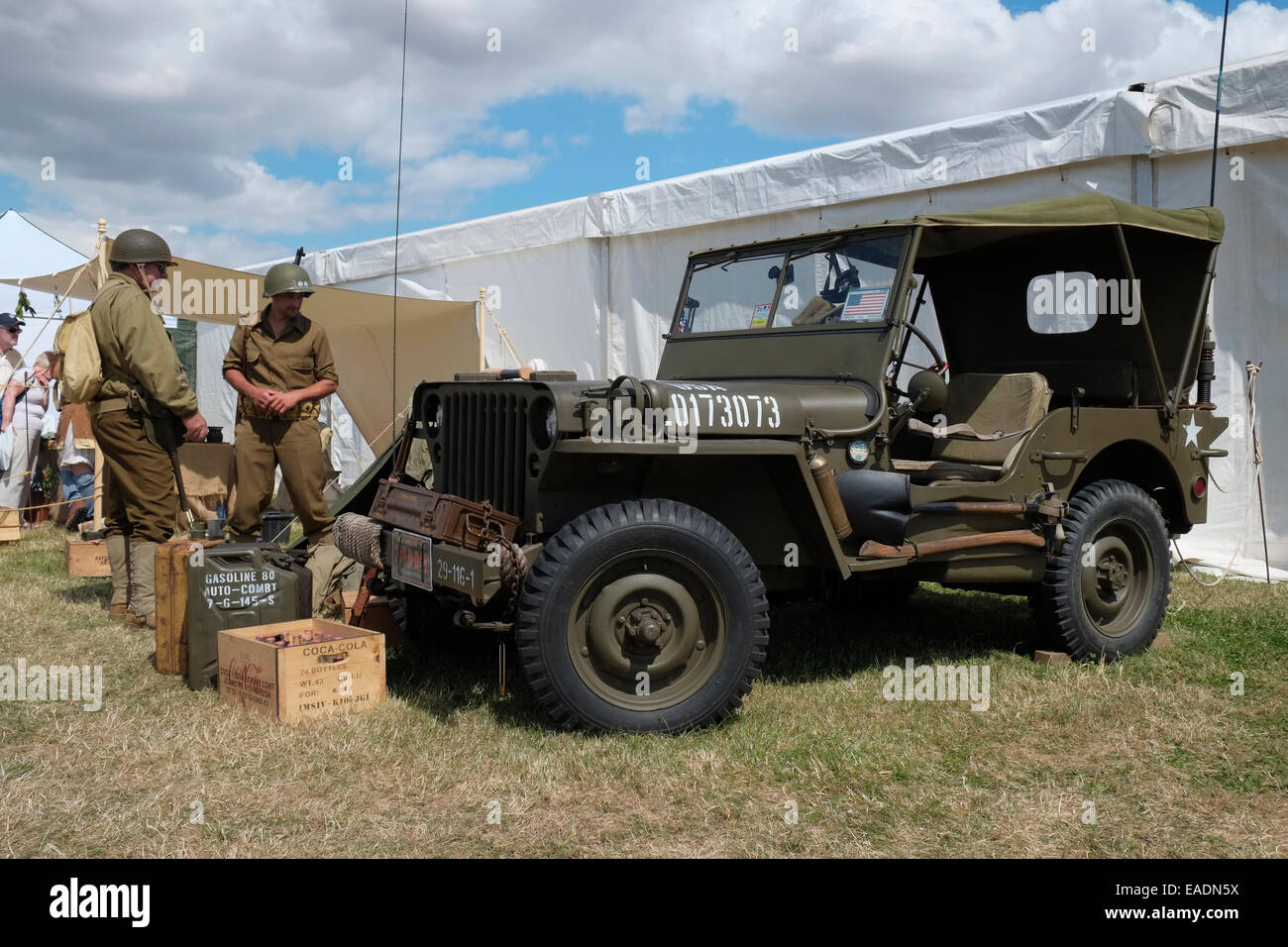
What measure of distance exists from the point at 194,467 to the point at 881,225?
550 cm

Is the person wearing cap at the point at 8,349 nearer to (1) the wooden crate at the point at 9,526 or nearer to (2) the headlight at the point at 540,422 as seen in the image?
(1) the wooden crate at the point at 9,526

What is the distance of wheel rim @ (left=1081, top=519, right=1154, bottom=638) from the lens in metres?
5.12

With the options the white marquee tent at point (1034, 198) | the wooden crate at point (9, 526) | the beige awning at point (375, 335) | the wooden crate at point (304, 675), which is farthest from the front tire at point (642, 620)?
the wooden crate at point (9, 526)

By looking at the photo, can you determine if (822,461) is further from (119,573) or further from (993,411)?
(119,573)

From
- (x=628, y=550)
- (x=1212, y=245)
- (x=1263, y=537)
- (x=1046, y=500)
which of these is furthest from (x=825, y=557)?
(x=1263, y=537)

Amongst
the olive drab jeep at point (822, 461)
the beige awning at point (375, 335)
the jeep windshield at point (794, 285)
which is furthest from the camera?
the beige awning at point (375, 335)

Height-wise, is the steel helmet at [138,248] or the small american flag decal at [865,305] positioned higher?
the steel helmet at [138,248]

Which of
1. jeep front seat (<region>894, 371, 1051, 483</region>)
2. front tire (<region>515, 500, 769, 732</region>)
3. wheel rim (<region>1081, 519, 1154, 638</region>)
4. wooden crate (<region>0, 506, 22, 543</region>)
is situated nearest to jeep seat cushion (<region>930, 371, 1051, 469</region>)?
jeep front seat (<region>894, 371, 1051, 483</region>)

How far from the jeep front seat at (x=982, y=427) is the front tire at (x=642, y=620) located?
4.22ft

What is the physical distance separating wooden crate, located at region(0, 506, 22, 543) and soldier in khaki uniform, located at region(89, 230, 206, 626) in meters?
3.98

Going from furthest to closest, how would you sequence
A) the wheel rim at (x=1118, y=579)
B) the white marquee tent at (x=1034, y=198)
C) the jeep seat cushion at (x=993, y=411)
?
1. the white marquee tent at (x=1034, y=198)
2. the jeep seat cushion at (x=993, y=411)
3. the wheel rim at (x=1118, y=579)

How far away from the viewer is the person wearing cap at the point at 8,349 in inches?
404

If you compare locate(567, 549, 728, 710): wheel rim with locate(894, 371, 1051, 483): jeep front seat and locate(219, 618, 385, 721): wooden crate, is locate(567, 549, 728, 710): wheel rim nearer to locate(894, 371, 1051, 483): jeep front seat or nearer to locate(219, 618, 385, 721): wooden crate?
locate(219, 618, 385, 721): wooden crate

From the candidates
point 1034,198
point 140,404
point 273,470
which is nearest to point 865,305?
point 273,470
